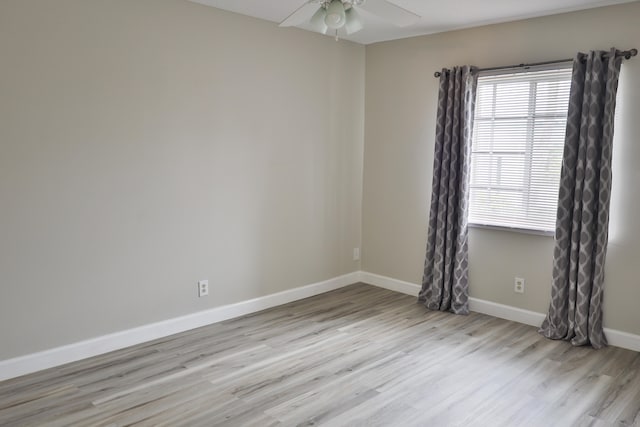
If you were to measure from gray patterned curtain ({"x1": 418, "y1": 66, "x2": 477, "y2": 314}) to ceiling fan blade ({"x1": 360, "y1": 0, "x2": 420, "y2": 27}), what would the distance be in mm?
1553

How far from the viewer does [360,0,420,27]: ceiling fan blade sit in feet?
8.25

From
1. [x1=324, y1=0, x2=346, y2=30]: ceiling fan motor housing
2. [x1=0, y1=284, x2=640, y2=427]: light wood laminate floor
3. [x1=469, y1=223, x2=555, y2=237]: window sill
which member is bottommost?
[x1=0, y1=284, x2=640, y2=427]: light wood laminate floor

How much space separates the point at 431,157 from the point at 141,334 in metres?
2.85

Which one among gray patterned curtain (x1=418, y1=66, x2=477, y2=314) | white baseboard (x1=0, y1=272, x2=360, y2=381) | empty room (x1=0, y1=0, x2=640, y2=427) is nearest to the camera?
empty room (x1=0, y1=0, x2=640, y2=427)

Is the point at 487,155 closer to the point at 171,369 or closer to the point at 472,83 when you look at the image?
the point at 472,83

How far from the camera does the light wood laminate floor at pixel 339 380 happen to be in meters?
2.69

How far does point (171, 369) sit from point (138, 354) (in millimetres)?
357

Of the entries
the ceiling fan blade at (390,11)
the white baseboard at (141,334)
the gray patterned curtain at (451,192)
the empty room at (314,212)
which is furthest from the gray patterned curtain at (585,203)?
the white baseboard at (141,334)

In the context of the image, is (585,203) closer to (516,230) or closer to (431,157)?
(516,230)

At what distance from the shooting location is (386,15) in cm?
271

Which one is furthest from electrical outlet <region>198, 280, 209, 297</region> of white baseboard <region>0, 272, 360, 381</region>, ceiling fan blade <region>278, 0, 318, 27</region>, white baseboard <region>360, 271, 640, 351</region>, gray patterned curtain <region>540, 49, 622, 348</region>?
gray patterned curtain <region>540, 49, 622, 348</region>

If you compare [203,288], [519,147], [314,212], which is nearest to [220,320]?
[203,288]

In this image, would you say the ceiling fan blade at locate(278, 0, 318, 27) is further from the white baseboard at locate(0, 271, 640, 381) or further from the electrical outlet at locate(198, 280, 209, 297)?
the white baseboard at locate(0, 271, 640, 381)

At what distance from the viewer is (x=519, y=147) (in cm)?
403
